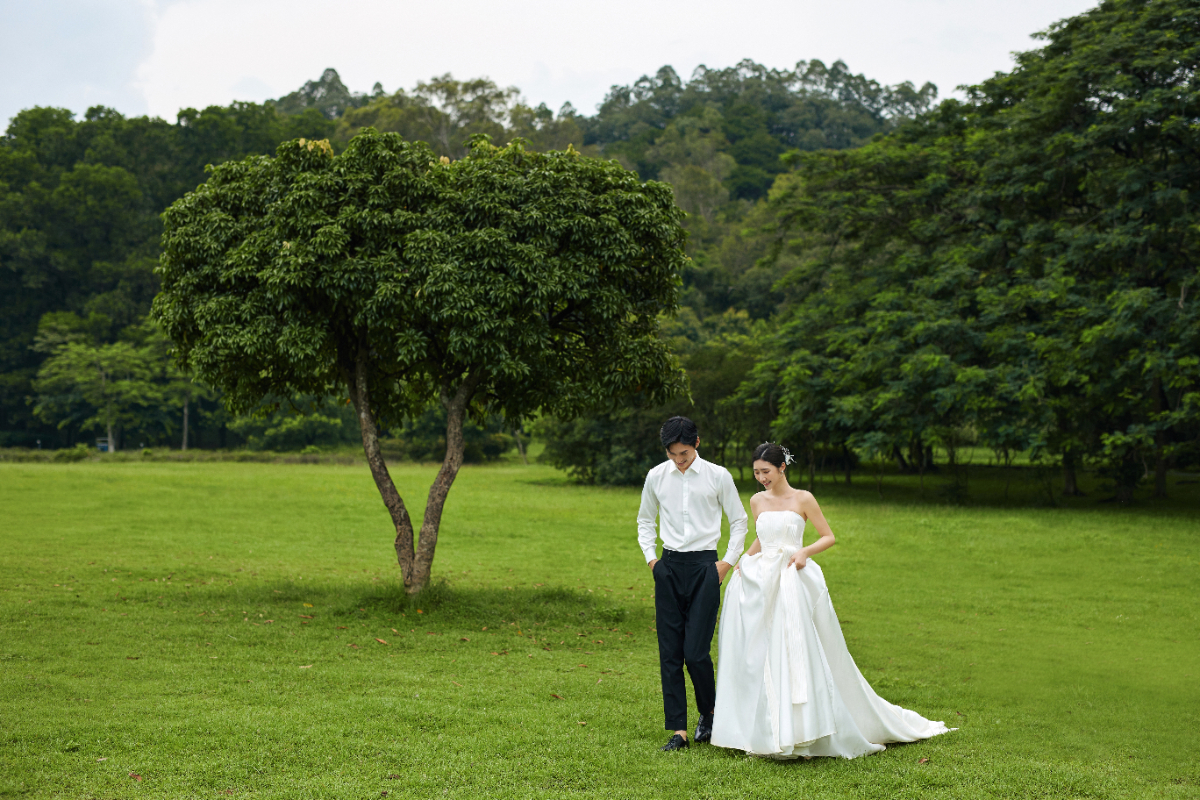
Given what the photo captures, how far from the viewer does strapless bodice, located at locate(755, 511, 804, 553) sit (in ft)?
20.2

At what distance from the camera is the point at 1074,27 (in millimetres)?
27125

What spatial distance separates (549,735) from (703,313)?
187ft

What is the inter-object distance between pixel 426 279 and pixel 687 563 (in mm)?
6271

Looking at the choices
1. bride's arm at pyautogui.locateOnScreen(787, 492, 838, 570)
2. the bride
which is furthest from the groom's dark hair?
bride's arm at pyautogui.locateOnScreen(787, 492, 838, 570)

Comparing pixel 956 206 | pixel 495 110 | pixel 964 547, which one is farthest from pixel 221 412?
pixel 964 547

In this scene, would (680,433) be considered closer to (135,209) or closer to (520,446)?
(520,446)

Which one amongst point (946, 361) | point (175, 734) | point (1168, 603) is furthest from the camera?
point (946, 361)

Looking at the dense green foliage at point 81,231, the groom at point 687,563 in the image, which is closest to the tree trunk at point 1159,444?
the groom at point 687,563

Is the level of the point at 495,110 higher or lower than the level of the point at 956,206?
higher

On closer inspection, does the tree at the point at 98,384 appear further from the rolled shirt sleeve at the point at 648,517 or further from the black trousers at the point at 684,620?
the black trousers at the point at 684,620

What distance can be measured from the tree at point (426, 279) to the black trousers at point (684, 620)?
18.2 feet

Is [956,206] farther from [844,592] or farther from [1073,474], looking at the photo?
[844,592]

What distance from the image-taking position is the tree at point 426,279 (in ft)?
36.5

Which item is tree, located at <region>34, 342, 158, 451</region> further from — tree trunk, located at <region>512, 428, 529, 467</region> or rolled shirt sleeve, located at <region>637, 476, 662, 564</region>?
rolled shirt sleeve, located at <region>637, 476, 662, 564</region>
